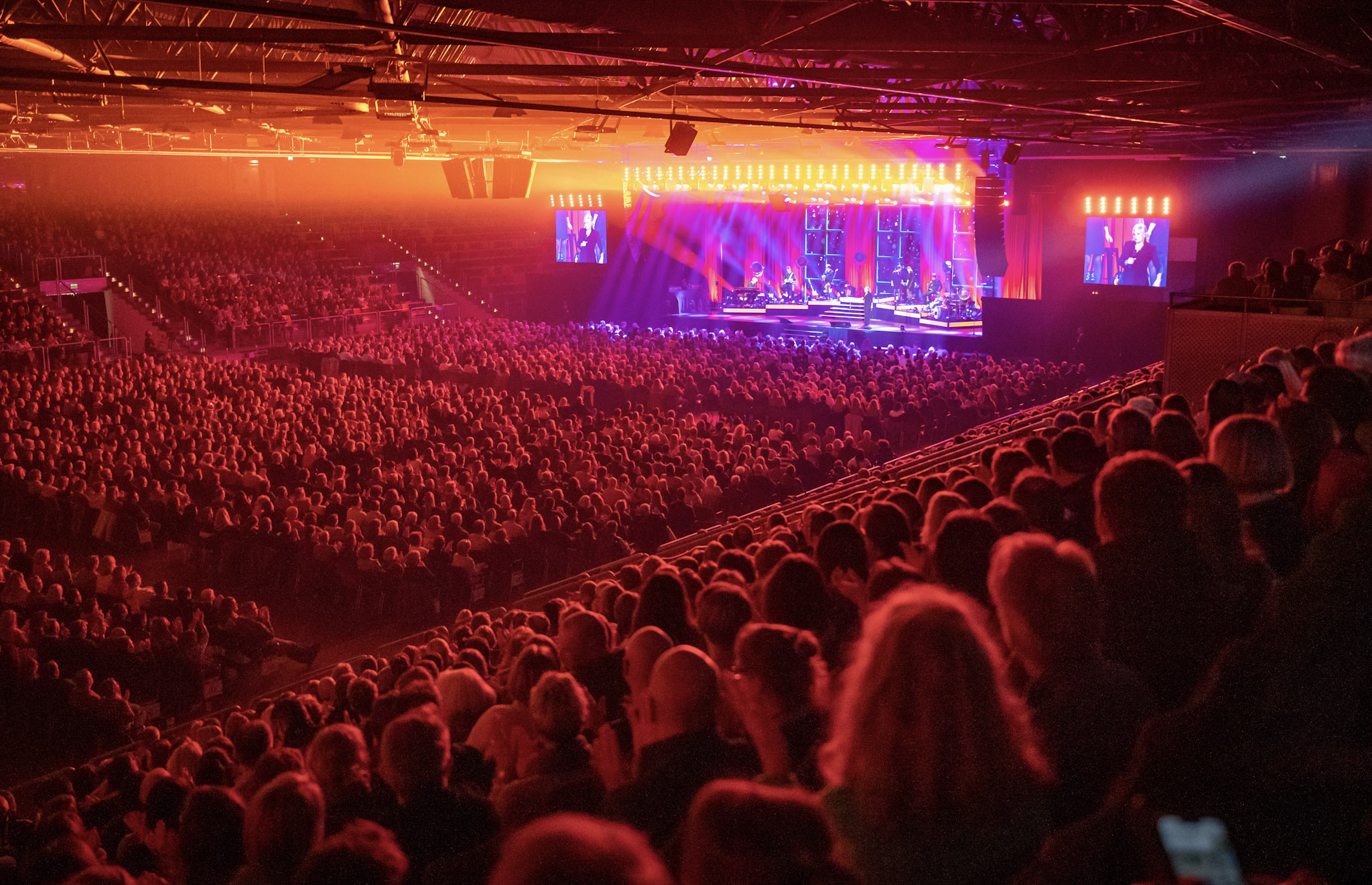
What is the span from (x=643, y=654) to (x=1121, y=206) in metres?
22.1

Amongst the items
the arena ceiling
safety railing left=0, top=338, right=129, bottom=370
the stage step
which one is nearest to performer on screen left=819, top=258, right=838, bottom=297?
the stage step

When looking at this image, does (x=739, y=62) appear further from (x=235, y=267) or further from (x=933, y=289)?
(x=235, y=267)

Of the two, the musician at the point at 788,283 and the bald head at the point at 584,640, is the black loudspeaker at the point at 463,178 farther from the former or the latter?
the musician at the point at 788,283

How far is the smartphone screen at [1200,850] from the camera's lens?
1.95 m

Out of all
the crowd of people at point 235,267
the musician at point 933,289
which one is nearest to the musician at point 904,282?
the musician at point 933,289

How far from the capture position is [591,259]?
35.3 metres

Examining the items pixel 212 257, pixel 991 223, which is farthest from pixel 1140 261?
pixel 212 257

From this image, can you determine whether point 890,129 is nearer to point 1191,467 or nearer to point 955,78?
point 955,78

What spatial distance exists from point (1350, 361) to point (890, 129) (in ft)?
32.9

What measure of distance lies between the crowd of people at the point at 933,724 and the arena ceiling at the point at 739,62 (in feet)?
10.7

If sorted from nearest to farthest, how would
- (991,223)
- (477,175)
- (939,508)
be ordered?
1. (939,508)
2. (477,175)
3. (991,223)

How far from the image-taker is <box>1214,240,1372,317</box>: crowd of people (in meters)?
8.91

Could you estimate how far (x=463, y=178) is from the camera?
1870 centimetres

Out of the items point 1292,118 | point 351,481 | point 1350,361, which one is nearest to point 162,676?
point 351,481
